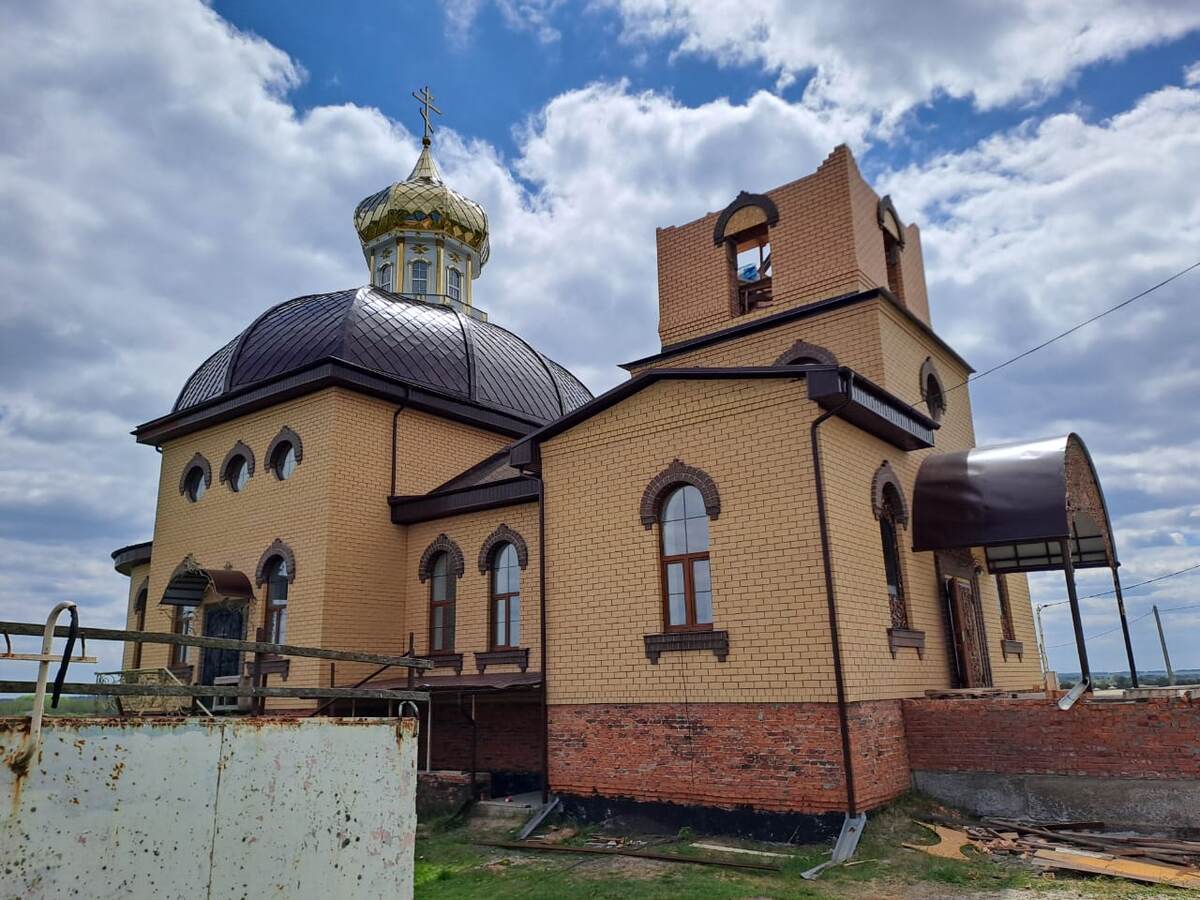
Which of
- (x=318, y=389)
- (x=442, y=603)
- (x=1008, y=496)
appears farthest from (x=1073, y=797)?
(x=318, y=389)

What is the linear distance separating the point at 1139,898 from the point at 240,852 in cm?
629

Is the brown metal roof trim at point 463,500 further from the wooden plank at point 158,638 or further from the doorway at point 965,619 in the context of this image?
the wooden plank at point 158,638

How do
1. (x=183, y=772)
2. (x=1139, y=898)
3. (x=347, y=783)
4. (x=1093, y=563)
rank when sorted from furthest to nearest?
(x=1093, y=563) → (x=1139, y=898) → (x=347, y=783) → (x=183, y=772)

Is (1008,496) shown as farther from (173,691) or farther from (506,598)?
(173,691)

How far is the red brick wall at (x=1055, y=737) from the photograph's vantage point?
26.7ft

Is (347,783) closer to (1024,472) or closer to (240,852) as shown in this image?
(240,852)

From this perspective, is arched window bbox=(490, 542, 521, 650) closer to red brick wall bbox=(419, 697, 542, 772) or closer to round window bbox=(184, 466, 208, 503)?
red brick wall bbox=(419, 697, 542, 772)

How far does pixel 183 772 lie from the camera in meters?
3.41

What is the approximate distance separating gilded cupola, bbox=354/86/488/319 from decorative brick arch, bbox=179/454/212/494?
7.00 metres

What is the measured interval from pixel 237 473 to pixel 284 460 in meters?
1.25

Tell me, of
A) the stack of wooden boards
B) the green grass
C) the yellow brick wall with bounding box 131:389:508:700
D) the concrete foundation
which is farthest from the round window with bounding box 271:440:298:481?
the stack of wooden boards

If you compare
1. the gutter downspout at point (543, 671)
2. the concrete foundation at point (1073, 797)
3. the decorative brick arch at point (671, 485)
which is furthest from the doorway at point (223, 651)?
the concrete foundation at point (1073, 797)

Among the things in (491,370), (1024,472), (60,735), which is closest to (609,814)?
(1024,472)

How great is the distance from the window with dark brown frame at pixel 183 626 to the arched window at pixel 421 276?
9.41 metres
